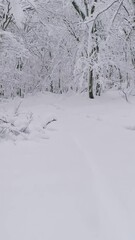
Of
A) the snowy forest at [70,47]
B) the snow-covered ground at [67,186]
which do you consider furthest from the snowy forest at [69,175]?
the snowy forest at [70,47]

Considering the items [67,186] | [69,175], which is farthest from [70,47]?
[67,186]

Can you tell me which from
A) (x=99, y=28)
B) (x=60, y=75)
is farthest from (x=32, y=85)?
(x=99, y=28)

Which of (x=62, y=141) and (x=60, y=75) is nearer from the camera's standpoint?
(x=62, y=141)

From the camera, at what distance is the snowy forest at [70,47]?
48.4 ft

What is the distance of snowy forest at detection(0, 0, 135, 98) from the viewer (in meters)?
14.7

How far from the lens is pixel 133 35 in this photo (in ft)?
53.0

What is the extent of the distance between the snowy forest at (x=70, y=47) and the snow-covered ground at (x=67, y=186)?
21.2 ft

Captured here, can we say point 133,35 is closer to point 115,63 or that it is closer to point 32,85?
point 115,63

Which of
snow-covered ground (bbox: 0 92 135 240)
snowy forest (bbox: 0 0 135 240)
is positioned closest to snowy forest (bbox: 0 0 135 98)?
snowy forest (bbox: 0 0 135 240)

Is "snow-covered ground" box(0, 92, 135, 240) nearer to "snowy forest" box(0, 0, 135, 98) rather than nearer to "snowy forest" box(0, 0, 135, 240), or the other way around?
"snowy forest" box(0, 0, 135, 240)

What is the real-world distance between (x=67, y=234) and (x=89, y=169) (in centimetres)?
184

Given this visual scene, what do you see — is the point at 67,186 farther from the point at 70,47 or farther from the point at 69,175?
the point at 70,47

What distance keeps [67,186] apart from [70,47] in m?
14.8

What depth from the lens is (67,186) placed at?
3699mm
